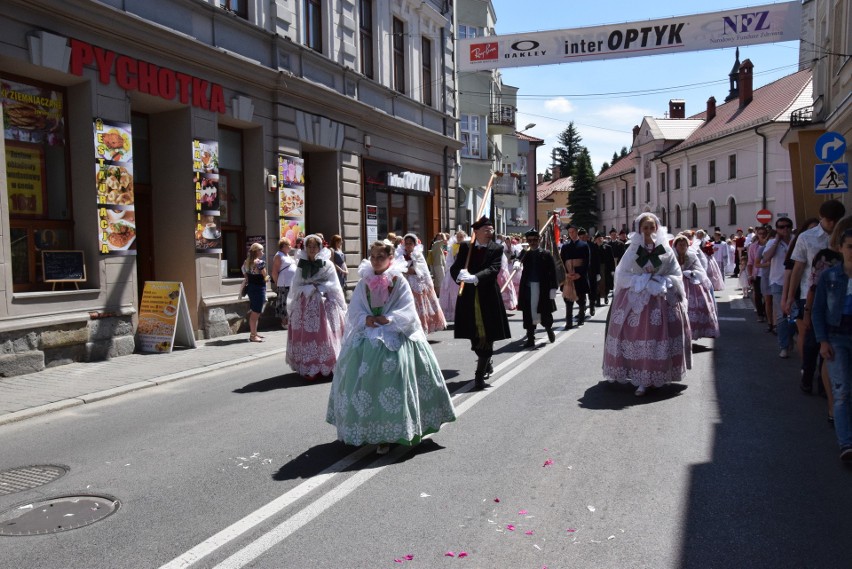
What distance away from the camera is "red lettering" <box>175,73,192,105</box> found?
12.4m

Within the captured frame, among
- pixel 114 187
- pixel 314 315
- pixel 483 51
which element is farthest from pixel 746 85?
pixel 314 315

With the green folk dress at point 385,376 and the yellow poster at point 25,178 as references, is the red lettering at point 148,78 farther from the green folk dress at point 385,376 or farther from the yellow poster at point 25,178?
the green folk dress at point 385,376

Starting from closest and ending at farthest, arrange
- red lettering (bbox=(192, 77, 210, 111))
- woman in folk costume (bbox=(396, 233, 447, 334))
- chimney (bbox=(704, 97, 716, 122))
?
woman in folk costume (bbox=(396, 233, 447, 334)) → red lettering (bbox=(192, 77, 210, 111)) → chimney (bbox=(704, 97, 716, 122))

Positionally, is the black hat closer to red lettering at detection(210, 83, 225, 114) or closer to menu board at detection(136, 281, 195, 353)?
menu board at detection(136, 281, 195, 353)

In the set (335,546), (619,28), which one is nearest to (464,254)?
(335,546)

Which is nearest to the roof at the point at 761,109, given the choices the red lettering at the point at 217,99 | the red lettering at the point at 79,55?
the red lettering at the point at 217,99

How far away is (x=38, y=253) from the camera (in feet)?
33.9

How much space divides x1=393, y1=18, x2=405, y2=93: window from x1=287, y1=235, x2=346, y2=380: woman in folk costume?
13064 millimetres

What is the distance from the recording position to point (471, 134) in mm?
34375

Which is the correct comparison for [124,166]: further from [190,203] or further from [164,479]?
[164,479]

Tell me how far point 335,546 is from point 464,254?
4779 mm

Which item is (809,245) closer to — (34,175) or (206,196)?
(206,196)

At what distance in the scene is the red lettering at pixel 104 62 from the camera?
10.8 metres

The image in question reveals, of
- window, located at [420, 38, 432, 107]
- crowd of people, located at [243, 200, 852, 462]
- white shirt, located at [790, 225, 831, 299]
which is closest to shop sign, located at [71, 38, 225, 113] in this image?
crowd of people, located at [243, 200, 852, 462]
